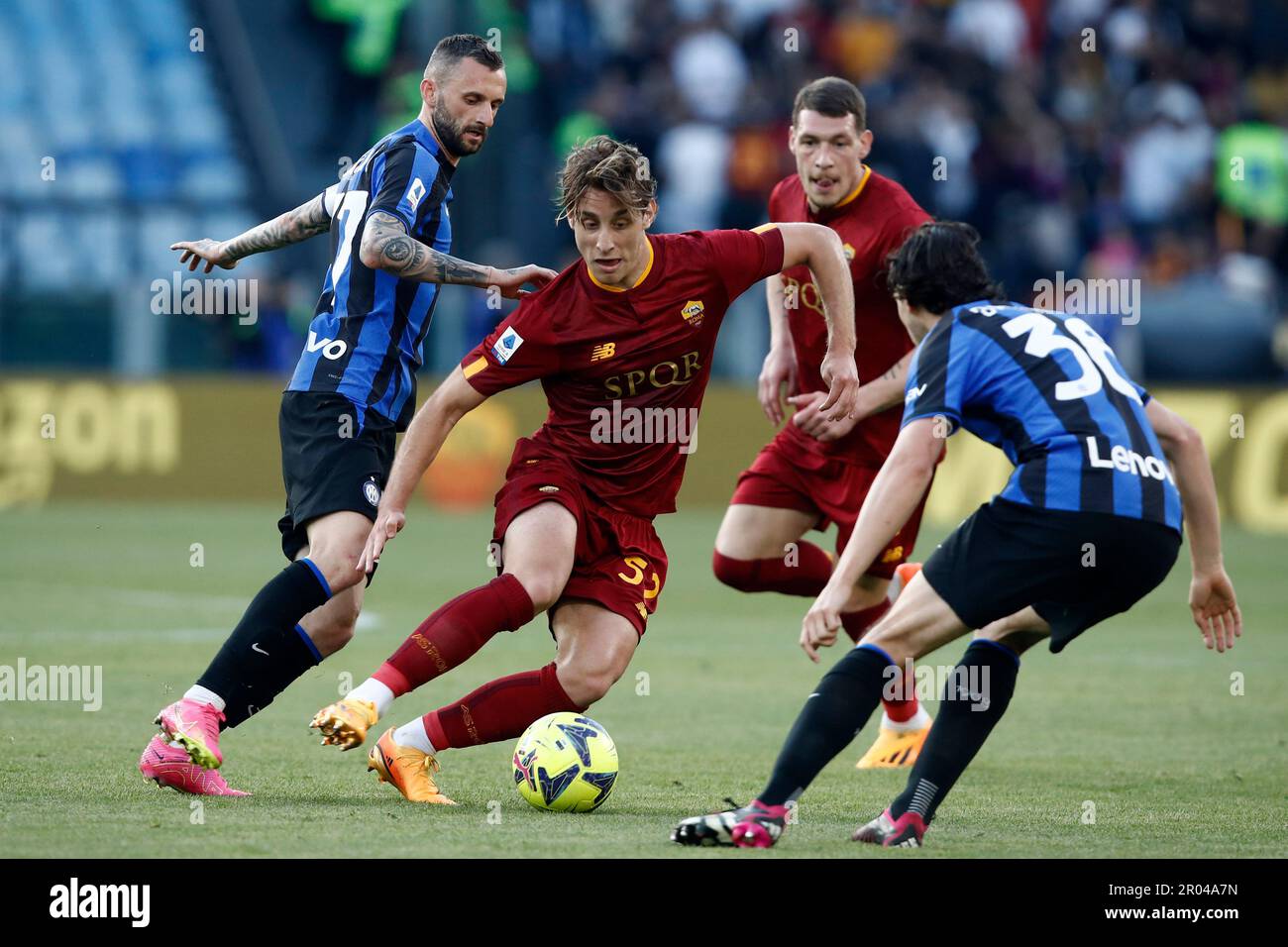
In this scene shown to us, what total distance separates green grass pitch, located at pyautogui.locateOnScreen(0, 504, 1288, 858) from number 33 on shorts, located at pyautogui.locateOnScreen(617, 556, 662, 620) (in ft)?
2.05

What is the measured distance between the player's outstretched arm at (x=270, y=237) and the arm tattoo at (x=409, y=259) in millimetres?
620

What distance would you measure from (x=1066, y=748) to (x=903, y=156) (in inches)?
457

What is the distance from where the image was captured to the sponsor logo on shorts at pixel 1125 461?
16.5ft

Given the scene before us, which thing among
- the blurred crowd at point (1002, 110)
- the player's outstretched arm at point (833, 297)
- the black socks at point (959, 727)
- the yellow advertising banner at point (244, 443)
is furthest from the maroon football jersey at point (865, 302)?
the blurred crowd at point (1002, 110)

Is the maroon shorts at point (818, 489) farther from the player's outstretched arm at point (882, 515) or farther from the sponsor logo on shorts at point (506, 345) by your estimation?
the player's outstretched arm at point (882, 515)

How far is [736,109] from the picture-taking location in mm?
20297

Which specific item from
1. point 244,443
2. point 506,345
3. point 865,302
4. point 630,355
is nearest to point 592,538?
point 630,355

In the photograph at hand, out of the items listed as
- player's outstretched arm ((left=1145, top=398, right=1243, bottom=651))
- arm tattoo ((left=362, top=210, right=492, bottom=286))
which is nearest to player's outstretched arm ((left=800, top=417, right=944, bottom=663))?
player's outstretched arm ((left=1145, top=398, right=1243, bottom=651))

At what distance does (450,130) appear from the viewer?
20.9ft

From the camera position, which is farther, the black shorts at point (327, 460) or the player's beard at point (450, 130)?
the player's beard at point (450, 130)

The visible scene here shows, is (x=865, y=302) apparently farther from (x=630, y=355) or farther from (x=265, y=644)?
(x=265, y=644)

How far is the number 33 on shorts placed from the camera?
6.32 m
